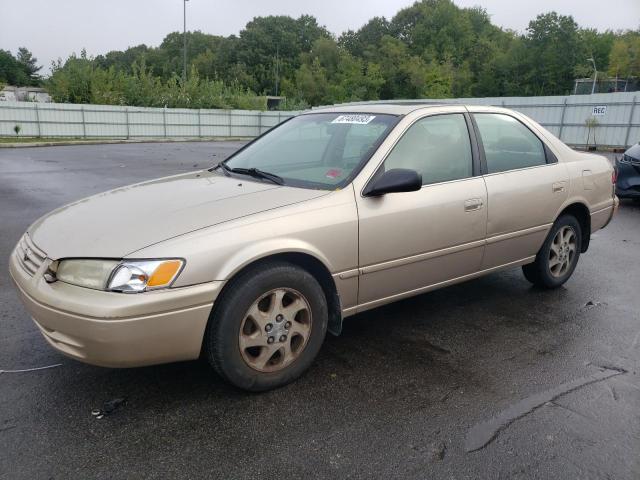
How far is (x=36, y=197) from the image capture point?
9352 millimetres

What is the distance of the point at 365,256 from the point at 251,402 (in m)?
1.05

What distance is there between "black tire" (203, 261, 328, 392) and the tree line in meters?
45.3

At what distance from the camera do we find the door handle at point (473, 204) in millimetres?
3722

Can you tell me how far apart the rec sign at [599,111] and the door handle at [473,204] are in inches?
921

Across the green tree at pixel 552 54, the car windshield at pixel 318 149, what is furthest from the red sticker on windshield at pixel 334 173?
the green tree at pixel 552 54

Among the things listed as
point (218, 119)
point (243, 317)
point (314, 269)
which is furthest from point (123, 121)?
point (243, 317)

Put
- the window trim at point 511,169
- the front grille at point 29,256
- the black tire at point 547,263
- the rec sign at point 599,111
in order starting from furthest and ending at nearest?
1. the rec sign at point 599,111
2. the black tire at point 547,263
3. the window trim at point 511,169
4. the front grille at point 29,256

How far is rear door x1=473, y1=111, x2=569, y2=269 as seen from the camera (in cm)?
398

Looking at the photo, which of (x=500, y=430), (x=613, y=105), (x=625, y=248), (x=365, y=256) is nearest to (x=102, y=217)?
(x=365, y=256)

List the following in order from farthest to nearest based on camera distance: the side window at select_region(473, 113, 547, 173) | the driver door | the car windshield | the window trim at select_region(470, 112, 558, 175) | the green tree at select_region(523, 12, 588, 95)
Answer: the green tree at select_region(523, 12, 588, 95)
the side window at select_region(473, 113, 547, 173)
the window trim at select_region(470, 112, 558, 175)
the car windshield
the driver door

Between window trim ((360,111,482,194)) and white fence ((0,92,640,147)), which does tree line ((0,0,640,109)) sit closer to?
white fence ((0,92,640,147))

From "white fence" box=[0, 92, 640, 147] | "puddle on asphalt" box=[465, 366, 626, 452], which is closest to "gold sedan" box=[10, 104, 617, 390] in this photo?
"puddle on asphalt" box=[465, 366, 626, 452]

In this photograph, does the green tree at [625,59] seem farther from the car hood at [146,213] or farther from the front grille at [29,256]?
the front grille at [29,256]

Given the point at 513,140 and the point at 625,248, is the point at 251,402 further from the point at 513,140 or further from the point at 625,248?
the point at 625,248
